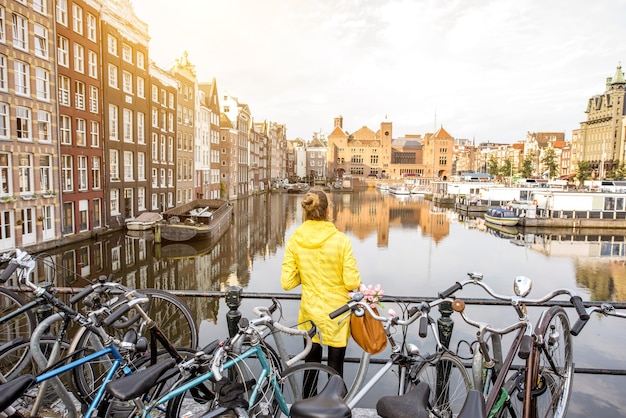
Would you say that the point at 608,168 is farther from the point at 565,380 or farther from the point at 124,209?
the point at 565,380

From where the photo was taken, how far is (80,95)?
28.2 metres

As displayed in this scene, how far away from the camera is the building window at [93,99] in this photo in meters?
29.0

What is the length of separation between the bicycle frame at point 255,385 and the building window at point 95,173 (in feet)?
97.4

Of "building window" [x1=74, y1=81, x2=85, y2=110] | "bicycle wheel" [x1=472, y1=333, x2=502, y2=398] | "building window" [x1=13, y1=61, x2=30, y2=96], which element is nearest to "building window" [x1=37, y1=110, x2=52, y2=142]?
"building window" [x1=13, y1=61, x2=30, y2=96]

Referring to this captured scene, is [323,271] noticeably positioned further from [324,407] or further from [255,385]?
[324,407]

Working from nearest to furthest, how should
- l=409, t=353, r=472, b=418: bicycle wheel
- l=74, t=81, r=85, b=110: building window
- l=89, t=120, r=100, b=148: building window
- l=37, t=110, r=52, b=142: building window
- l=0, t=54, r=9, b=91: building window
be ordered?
l=409, t=353, r=472, b=418: bicycle wheel < l=0, t=54, r=9, b=91: building window < l=37, t=110, r=52, b=142: building window < l=74, t=81, r=85, b=110: building window < l=89, t=120, r=100, b=148: building window

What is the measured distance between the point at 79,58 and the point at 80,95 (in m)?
2.27

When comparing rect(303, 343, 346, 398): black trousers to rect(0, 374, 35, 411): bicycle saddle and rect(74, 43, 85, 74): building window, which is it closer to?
rect(0, 374, 35, 411): bicycle saddle

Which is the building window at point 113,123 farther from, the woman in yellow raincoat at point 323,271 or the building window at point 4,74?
the woman in yellow raincoat at point 323,271

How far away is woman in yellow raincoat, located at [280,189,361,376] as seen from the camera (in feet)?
13.1

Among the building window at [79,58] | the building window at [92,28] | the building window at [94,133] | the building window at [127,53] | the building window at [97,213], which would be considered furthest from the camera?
the building window at [127,53]

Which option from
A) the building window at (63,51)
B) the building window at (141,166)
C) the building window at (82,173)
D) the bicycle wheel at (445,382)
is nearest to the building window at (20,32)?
the building window at (63,51)

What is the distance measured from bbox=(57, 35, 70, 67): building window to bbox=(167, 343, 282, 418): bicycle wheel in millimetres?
28035

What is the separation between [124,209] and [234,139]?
3482 cm
